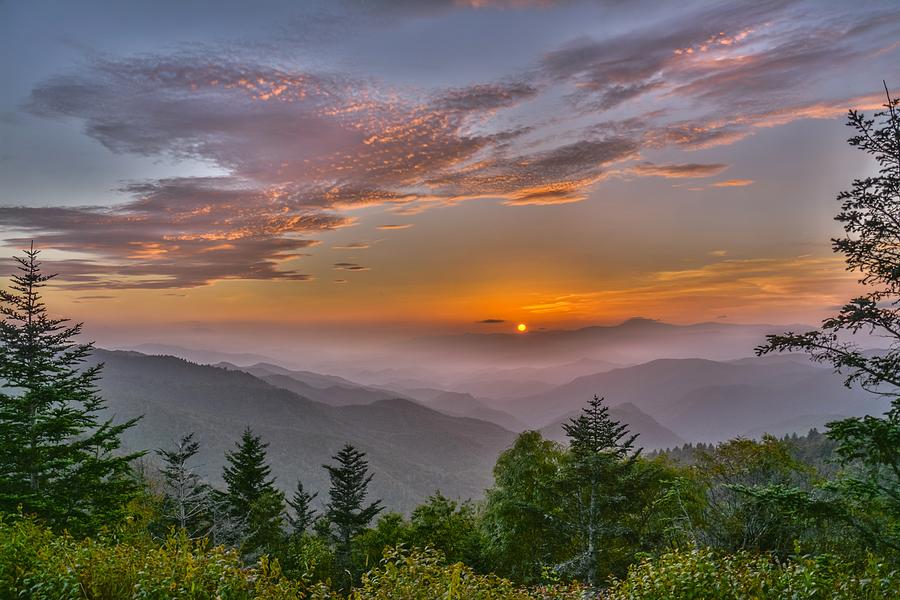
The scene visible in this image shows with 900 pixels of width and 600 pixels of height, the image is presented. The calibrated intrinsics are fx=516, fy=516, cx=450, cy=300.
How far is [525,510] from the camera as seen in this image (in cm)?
2680

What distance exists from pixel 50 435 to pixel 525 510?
21.1 meters

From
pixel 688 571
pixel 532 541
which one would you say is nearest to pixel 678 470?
pixel 532 541

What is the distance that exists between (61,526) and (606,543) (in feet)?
79.8

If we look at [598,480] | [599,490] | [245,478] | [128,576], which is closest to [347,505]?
[245,478]

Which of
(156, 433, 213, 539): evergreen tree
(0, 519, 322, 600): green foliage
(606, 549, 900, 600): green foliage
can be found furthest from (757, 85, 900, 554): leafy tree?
(156, 433, 213, 539): evergreen tree

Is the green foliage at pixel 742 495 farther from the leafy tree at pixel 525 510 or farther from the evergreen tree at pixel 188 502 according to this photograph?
the evergreen tree at pixel 188 502

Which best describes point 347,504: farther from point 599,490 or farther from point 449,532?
point 599,490

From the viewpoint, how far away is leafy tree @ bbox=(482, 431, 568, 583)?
88.5 feet

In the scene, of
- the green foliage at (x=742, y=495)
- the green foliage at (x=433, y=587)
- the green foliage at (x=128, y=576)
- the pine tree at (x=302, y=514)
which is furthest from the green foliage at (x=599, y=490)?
the pine tree at (x=302, y=514)

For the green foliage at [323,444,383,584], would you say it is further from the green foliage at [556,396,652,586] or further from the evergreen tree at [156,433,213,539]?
the green foliage at [556,396,652,586]

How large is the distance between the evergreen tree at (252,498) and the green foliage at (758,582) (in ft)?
110

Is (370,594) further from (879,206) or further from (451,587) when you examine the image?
(879,206)

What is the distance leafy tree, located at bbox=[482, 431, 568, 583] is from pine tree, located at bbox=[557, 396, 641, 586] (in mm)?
1102

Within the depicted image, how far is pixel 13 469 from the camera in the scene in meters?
18.6
